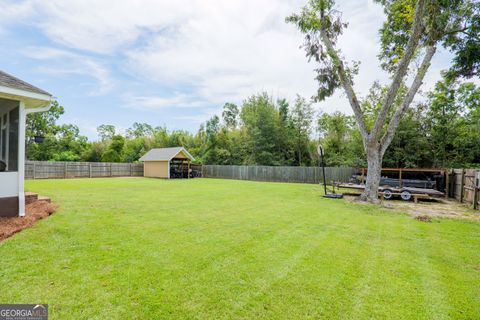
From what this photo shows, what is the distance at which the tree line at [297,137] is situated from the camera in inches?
511

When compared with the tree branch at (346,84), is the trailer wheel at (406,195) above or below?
below

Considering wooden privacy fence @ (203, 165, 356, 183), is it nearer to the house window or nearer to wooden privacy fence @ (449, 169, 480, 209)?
wooden privacy fence @ (449, 169, 480, 209)

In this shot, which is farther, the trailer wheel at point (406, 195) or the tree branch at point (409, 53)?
the trailer wheel at point (406, 195)

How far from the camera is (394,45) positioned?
32.0 feet

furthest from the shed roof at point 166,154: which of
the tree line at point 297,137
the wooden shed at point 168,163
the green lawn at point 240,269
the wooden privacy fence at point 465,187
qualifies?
the wooden privacy fence at point 465,187

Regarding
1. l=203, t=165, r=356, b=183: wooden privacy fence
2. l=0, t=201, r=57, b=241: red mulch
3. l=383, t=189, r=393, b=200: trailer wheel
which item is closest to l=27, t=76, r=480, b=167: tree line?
l=203, t=165, r=356, b=183: wooden privacy fence

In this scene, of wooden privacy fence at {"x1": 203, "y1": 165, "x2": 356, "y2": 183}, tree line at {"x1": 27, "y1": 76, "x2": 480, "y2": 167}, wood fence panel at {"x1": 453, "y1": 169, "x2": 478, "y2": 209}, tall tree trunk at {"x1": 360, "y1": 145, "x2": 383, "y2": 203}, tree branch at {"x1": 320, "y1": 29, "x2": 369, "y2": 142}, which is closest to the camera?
wood fence panel at {"x1": 453, "y1": 169, "x2": 478, "y2": 209}

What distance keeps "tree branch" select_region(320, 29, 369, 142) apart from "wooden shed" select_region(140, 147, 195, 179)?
49.7 ft

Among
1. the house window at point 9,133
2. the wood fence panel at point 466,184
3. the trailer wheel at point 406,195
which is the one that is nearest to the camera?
the house window at point 9,133

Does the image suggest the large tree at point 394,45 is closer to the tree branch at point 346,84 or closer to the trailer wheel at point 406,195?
the tree branch at point 346,84

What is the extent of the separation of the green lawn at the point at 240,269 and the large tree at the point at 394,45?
13.4ft

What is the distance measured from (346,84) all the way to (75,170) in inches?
804

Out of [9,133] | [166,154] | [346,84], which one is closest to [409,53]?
[346,84]

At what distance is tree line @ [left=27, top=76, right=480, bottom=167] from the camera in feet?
42.6
